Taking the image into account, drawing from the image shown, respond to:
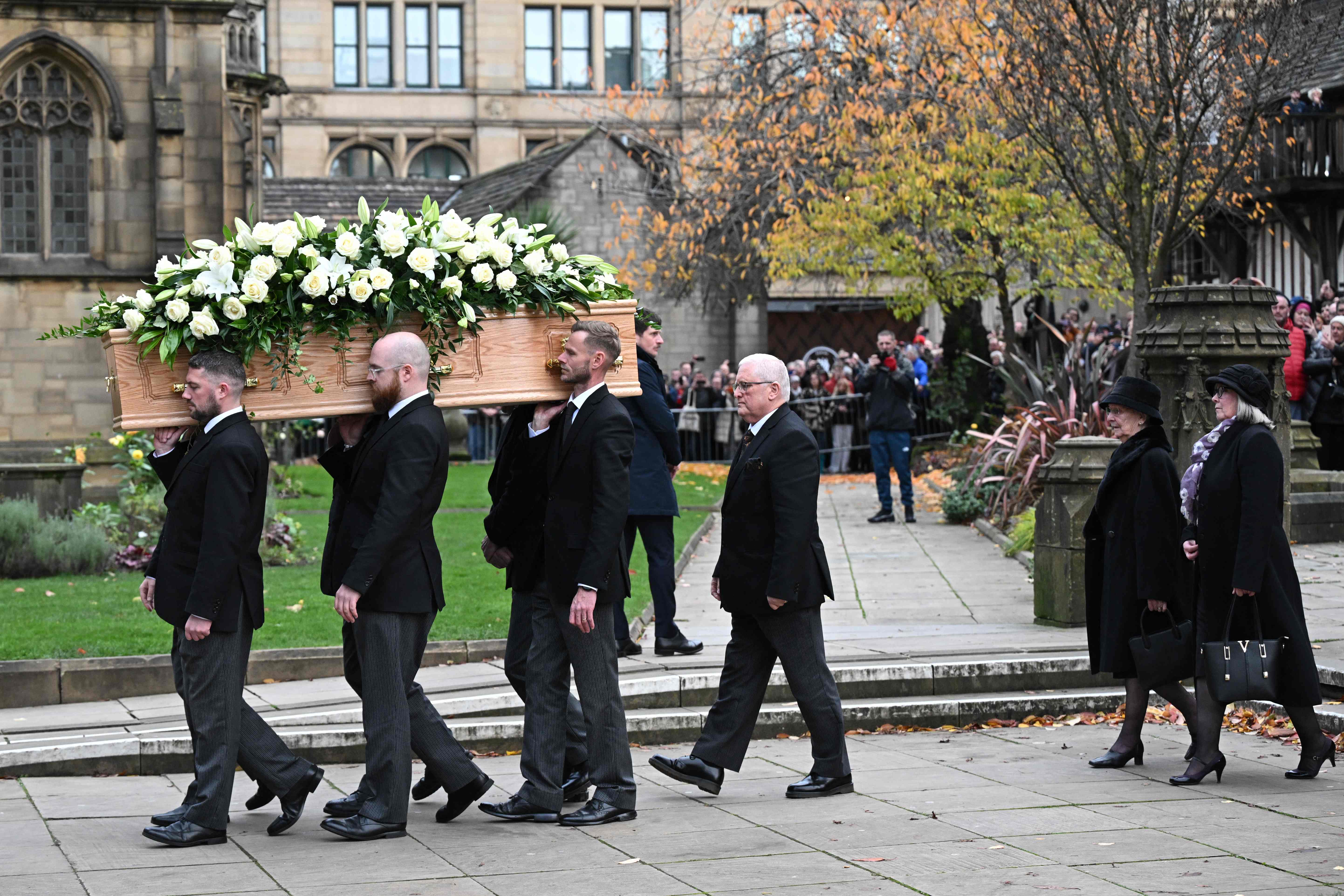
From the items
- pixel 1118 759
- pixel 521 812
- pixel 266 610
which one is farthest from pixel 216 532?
pixel 266 610

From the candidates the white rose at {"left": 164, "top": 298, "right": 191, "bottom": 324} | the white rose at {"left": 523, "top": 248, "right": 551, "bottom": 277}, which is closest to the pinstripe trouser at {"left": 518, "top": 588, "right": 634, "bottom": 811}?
the white rose at {"left": 523, "top": 248, "right": 551, "bottom": 277}

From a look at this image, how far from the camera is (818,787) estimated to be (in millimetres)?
7273

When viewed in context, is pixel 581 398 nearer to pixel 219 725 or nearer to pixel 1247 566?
pixel 219 725

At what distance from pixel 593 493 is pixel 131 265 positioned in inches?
591

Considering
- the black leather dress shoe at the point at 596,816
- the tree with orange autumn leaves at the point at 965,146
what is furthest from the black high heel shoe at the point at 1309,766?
the tree with orange autumn leaves at the point at 965,146

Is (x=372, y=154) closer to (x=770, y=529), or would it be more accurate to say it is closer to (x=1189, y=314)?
(x=1189, y=314)

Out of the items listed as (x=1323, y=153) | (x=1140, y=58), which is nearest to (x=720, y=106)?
(x=1323, y=153)

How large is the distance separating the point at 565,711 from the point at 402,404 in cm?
146

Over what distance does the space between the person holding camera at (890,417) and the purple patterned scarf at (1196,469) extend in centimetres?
950

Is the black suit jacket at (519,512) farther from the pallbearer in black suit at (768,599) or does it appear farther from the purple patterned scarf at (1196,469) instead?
the purple patterned scarf at (1196,469)

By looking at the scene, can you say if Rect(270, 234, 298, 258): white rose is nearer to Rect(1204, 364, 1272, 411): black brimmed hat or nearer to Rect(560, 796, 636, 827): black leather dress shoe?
Rect(560, 796, 636, 827): black leather dress shoe

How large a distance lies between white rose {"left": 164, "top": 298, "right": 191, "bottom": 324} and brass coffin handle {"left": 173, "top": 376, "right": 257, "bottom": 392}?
268mm

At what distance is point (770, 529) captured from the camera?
729 cm

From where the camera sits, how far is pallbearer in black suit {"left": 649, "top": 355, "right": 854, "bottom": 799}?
7.19m
